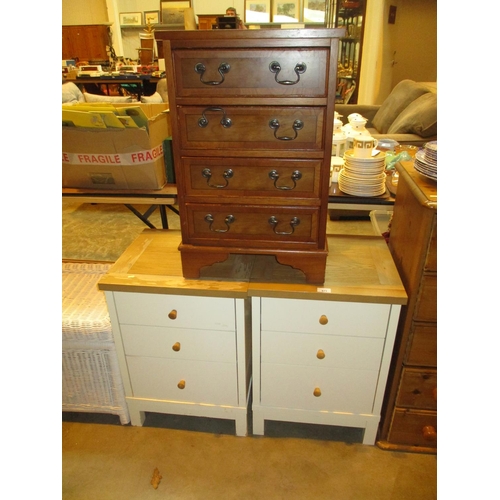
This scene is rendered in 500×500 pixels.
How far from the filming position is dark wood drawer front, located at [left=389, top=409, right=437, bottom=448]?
131 cm

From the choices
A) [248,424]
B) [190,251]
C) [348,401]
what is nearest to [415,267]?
[348,401]

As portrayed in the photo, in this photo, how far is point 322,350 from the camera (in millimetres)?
1268

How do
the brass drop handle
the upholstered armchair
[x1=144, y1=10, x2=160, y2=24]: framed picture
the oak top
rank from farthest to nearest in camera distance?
[x1=144, y1=10, x2=160, y2=24]: framed picture
the upholstered armchair
the brass drop handle
the oak top

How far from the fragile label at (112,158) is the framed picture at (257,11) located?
588 cm

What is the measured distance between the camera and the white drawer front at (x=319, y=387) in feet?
4.30

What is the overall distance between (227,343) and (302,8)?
261 inches

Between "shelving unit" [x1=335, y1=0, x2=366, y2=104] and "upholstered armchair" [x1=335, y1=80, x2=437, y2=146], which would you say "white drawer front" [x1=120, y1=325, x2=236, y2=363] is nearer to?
"upholstered armchair" [x1=335, y1=80, x2=437, y2=146]

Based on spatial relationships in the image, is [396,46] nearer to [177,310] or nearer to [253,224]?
[253,224]

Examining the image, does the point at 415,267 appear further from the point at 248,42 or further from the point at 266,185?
the point at 248,42

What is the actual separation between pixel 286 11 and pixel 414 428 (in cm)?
674

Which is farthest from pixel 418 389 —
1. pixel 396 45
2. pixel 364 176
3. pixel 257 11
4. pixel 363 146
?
pixel 257 11

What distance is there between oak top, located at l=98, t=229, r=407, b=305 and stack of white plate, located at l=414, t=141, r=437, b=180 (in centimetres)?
34

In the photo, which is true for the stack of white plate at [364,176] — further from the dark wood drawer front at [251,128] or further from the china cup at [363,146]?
the dark wood drawer front at [251,128]

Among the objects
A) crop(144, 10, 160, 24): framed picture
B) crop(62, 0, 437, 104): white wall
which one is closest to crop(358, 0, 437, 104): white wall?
crop(62, 0, 437, 104): white wall
